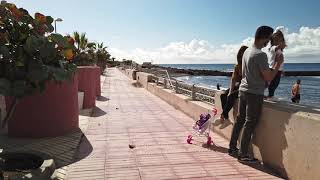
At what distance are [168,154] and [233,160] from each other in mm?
1057

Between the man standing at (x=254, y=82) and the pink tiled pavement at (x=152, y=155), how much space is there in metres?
0.45

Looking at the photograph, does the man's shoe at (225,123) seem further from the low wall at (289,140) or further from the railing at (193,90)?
the railing at (193,90)

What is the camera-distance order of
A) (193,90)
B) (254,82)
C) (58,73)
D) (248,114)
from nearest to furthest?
(58,73), (254,82), (248,114), (193,90)

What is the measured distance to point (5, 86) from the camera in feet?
12.2

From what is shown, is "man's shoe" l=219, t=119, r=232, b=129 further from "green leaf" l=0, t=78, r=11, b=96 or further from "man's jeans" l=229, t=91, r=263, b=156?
"green leaf" l=0, t=78, r=11, b=96

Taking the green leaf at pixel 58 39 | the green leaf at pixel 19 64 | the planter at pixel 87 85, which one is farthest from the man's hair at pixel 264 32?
the planter at pixel 87 85

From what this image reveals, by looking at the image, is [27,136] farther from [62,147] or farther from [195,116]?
[195,116]

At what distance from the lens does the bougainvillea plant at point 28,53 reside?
12.8 ft

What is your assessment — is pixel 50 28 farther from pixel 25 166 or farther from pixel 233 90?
pixel 233 90

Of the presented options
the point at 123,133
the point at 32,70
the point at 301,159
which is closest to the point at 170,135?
the point at 123,133

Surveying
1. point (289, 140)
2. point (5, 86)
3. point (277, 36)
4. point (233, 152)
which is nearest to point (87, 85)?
point (233, 152)

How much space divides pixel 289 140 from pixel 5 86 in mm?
3469

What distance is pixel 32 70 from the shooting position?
3951 mm

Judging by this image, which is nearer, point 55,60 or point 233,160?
point 55,60
